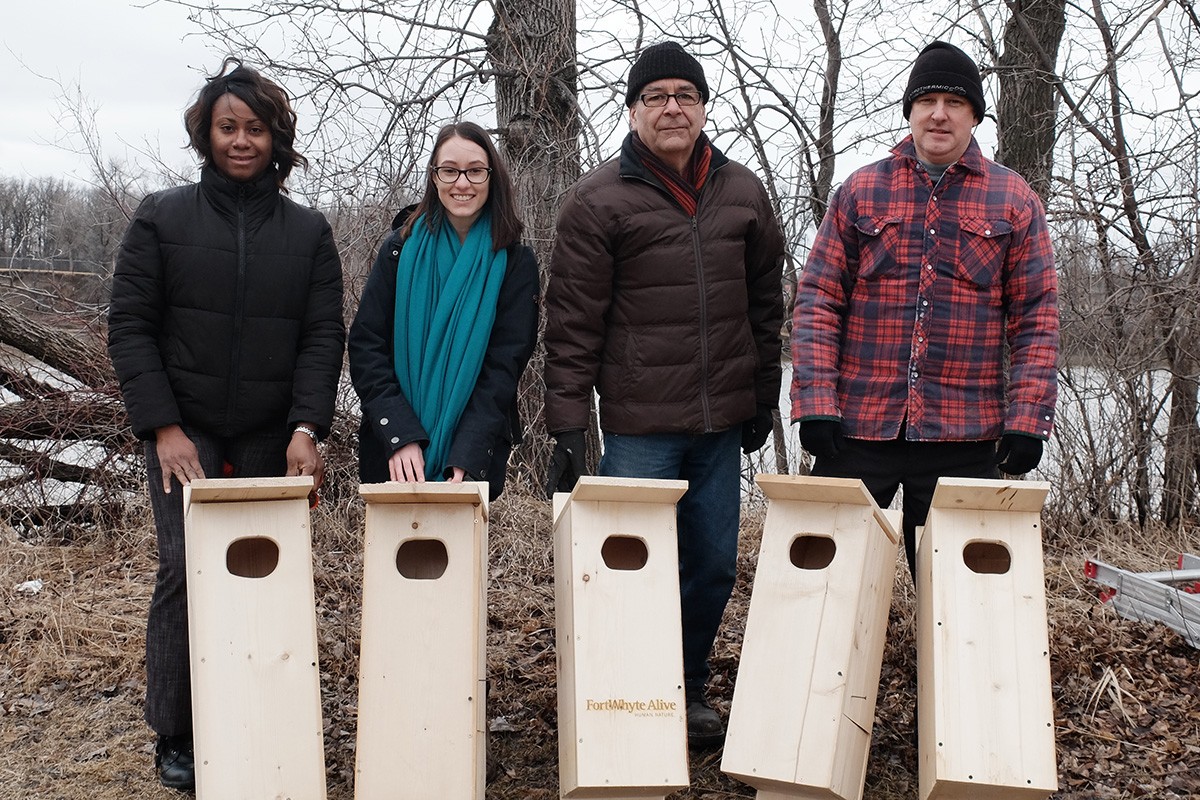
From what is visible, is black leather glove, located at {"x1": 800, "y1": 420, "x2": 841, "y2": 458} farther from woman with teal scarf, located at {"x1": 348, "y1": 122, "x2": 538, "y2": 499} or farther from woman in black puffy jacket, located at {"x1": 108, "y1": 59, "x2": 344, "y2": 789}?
woman in black puffy jacket, located at {"x1": 108, "y1": 59, "x2": 344, "y2": 789}

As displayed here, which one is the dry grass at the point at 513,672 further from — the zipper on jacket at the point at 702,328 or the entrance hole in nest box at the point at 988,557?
the zipper on jacket at the point at 702,328

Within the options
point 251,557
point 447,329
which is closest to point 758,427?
point 447,329

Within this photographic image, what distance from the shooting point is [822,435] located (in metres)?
2.84

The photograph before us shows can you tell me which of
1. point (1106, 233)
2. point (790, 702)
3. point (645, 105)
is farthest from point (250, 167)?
Answer: point (1106, 233)

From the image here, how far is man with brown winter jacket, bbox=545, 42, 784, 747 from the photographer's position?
2.99 metres

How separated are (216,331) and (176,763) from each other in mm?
1257

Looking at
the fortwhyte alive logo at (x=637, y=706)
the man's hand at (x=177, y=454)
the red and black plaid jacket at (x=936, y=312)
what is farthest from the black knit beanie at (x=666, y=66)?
→ the fortwhyte alive logo at (x=637, y=706)

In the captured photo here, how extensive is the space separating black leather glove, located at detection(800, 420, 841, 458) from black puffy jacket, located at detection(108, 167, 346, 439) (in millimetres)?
1344

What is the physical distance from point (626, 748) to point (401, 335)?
1.31 meters

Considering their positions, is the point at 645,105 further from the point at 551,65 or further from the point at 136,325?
the point at 551,65

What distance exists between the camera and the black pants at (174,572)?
111 inches

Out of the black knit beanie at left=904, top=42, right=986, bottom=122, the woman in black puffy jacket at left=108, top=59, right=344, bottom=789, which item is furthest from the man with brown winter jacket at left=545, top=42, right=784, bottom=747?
the woman in black puffy jacket at left=108, top=59, right=344, bottom=789

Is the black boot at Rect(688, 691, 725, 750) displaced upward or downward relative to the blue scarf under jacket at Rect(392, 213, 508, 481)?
downward

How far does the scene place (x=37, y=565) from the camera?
504 cm
